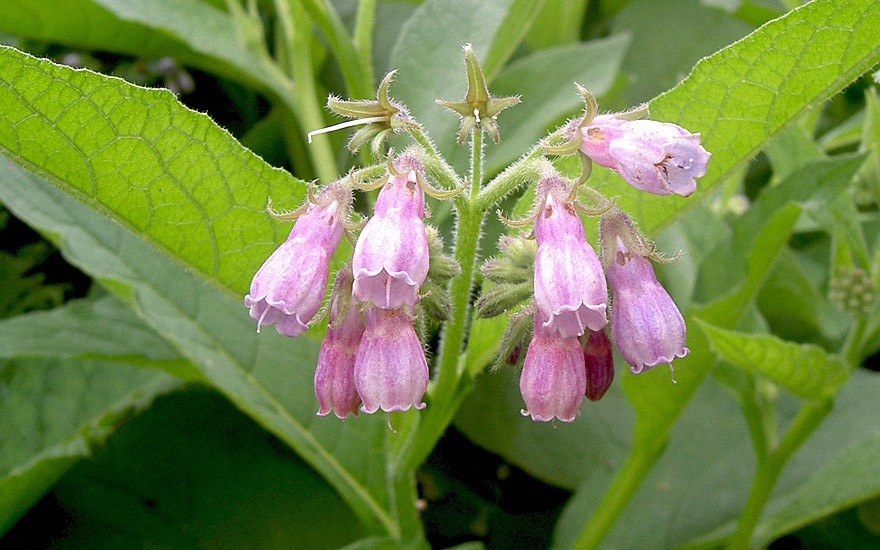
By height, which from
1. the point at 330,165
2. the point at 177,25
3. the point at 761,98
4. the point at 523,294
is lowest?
the point at 330,165

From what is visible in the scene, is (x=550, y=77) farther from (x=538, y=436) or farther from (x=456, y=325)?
(x=456, y=325)

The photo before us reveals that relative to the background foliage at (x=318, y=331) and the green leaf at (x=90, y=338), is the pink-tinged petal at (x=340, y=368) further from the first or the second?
the green leaf at (x=90, y=338)

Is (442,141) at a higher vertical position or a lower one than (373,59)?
higher

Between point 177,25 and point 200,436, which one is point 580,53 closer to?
point 177,25

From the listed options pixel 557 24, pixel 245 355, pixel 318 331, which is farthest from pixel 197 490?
pixel 557 24

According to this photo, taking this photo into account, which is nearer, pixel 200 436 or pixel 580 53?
pixel 200 436

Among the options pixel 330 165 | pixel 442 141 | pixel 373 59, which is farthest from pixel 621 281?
pixel 373 59

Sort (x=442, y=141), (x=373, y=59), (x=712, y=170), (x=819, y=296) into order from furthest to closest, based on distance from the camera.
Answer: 1. (x=373, y=59)
2. (x=819, y=296)
3. (x=442, y=141)
4. (x=712, y=170)
